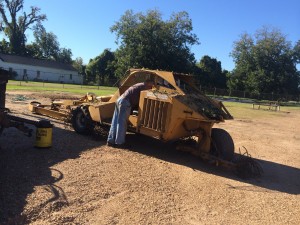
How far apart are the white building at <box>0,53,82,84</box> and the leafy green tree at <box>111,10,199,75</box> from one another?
22429 millimetres

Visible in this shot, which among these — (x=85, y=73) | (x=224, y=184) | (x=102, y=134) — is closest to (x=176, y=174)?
(x=224, y=184)

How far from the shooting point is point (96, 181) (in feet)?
22.0

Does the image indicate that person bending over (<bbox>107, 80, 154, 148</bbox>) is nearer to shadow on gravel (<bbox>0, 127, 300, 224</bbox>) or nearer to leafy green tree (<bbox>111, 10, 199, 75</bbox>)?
shadow on gravel (<bbox>0, 127, 300, 224</bbox>)

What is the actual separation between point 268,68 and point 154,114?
6522 cm

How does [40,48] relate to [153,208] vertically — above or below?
above

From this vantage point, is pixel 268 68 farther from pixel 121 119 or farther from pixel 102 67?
pixel 121 119

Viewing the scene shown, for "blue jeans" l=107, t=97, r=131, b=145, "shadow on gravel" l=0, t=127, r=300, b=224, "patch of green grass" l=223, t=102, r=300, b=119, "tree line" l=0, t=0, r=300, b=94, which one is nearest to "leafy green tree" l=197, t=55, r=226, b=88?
"tree line" l=0, t=0, r=300, b=94

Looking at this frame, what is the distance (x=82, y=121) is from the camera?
1092 centimetres

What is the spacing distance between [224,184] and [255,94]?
62.9 metres

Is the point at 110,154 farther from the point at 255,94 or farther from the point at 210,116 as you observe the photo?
the point at 255,94

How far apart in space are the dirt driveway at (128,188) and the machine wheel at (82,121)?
2.26 feet

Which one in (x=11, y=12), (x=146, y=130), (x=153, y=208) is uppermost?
(x=11, y=12)

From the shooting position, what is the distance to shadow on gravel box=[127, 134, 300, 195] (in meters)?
7.76

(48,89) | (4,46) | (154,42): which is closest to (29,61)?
(4,46)
